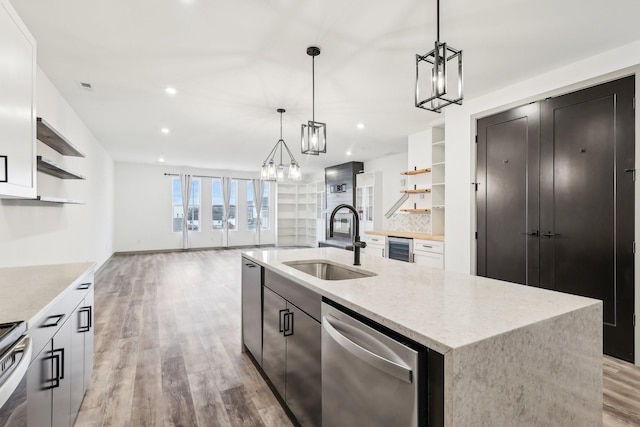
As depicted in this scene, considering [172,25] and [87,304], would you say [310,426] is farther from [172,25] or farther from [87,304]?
[172,25]

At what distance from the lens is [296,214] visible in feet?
38.8

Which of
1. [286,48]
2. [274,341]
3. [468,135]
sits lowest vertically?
[274,341]

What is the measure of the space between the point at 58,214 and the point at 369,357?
410cm

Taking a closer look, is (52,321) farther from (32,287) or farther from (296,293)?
(296,293)

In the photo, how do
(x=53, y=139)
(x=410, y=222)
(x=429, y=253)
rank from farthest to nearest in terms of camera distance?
(x=410, y=222) < (x=429, y=253) < (x=53, y=139)

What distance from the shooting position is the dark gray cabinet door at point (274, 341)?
1996 mm

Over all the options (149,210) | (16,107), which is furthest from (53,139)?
(149,210)

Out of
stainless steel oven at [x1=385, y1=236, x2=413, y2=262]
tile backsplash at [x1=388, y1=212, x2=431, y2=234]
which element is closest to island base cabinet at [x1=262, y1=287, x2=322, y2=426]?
stainless steel oven at [x1=385, y1=236, x2=413, y2=262]

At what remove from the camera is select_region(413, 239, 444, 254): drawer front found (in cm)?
441

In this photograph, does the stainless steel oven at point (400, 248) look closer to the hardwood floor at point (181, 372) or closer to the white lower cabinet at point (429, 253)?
the white lower cabinet at point (429, 253)

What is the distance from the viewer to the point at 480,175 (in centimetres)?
387

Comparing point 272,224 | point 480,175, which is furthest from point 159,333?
point 272,224

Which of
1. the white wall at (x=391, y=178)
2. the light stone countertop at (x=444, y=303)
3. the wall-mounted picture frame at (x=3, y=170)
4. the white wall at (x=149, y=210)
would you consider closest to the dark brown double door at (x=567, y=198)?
the light stone countertop at (x=444, y=303)

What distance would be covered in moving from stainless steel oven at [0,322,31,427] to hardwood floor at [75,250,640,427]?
1.04m
